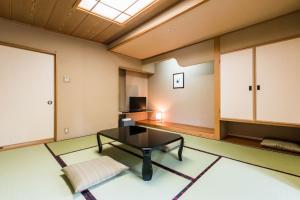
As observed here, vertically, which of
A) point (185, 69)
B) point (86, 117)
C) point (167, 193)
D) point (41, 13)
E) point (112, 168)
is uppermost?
point (41, 13)

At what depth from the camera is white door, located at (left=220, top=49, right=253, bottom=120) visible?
2.77 metres

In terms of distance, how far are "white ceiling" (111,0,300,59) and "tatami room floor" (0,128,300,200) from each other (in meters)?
2.20

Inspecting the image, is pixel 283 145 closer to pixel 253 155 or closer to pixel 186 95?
pixel 253 155

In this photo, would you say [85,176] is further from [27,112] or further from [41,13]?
[41,13]

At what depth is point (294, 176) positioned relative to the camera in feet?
5.65

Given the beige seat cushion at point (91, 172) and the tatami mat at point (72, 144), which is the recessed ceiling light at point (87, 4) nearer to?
the beige seat cushion at point (91, 172)

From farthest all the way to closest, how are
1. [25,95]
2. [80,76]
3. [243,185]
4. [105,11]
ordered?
[80,76] → [25,95] → [105,11] → [243,185]

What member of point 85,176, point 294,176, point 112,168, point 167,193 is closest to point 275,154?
point 294,176

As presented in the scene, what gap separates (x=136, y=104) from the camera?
5000 millimetres

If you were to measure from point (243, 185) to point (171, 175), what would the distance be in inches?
29.7

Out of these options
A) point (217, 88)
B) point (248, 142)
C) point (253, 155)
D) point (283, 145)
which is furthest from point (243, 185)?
point (217, 88)

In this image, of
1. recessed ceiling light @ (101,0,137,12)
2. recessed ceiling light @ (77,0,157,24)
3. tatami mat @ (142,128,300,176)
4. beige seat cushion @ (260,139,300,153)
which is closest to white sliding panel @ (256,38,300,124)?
beige seat cushion @ (260,139,300,153)

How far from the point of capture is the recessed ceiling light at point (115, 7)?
2252mm

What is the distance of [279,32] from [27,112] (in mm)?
4717
